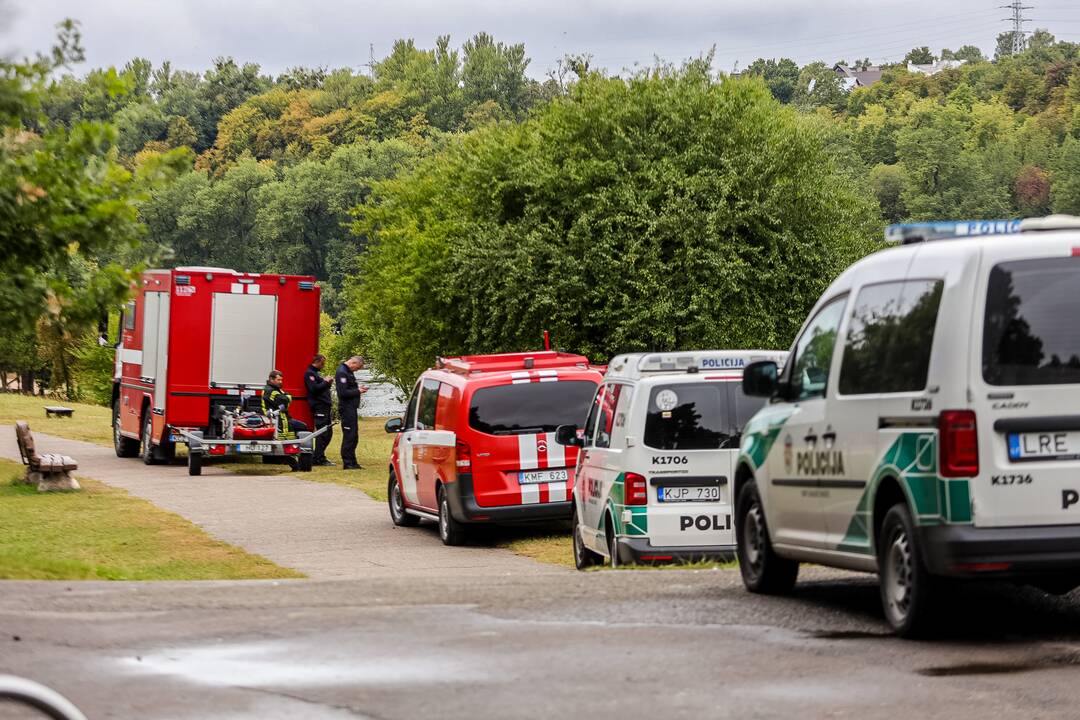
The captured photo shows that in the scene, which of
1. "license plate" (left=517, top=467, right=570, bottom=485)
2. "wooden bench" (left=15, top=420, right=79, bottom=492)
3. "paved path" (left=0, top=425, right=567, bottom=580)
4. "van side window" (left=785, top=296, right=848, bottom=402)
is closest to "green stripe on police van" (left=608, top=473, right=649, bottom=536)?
"paved path" (left=0, top=425, right=567, bottom=580)

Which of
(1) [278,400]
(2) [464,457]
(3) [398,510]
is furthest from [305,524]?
(1) [278,400]

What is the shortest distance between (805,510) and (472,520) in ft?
28.1

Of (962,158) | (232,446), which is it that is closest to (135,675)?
(232,446)

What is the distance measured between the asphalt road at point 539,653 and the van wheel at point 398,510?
9.84 m

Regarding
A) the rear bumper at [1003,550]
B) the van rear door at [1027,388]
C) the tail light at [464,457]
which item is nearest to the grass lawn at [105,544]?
the tail light at [464,457]

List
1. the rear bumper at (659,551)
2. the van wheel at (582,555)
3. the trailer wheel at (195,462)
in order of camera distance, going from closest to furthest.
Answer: the rear bumper at (659,551)
the van wheel at (582,555)
the trailer wheel at (195,462)

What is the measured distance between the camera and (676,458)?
14320 millimetres

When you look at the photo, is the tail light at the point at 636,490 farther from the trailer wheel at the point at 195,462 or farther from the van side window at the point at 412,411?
the trailer wheel at the point at 195,462

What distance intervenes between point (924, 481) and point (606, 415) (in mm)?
6963

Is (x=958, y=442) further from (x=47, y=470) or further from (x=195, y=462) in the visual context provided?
(x=195, y=462)

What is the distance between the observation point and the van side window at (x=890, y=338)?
8609 mm

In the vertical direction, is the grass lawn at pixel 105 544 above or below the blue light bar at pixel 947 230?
below

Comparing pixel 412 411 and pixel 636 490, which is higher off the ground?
pixel 412 411

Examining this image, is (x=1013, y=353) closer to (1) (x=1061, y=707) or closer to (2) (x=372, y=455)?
(1) (x=1061, y=707)
